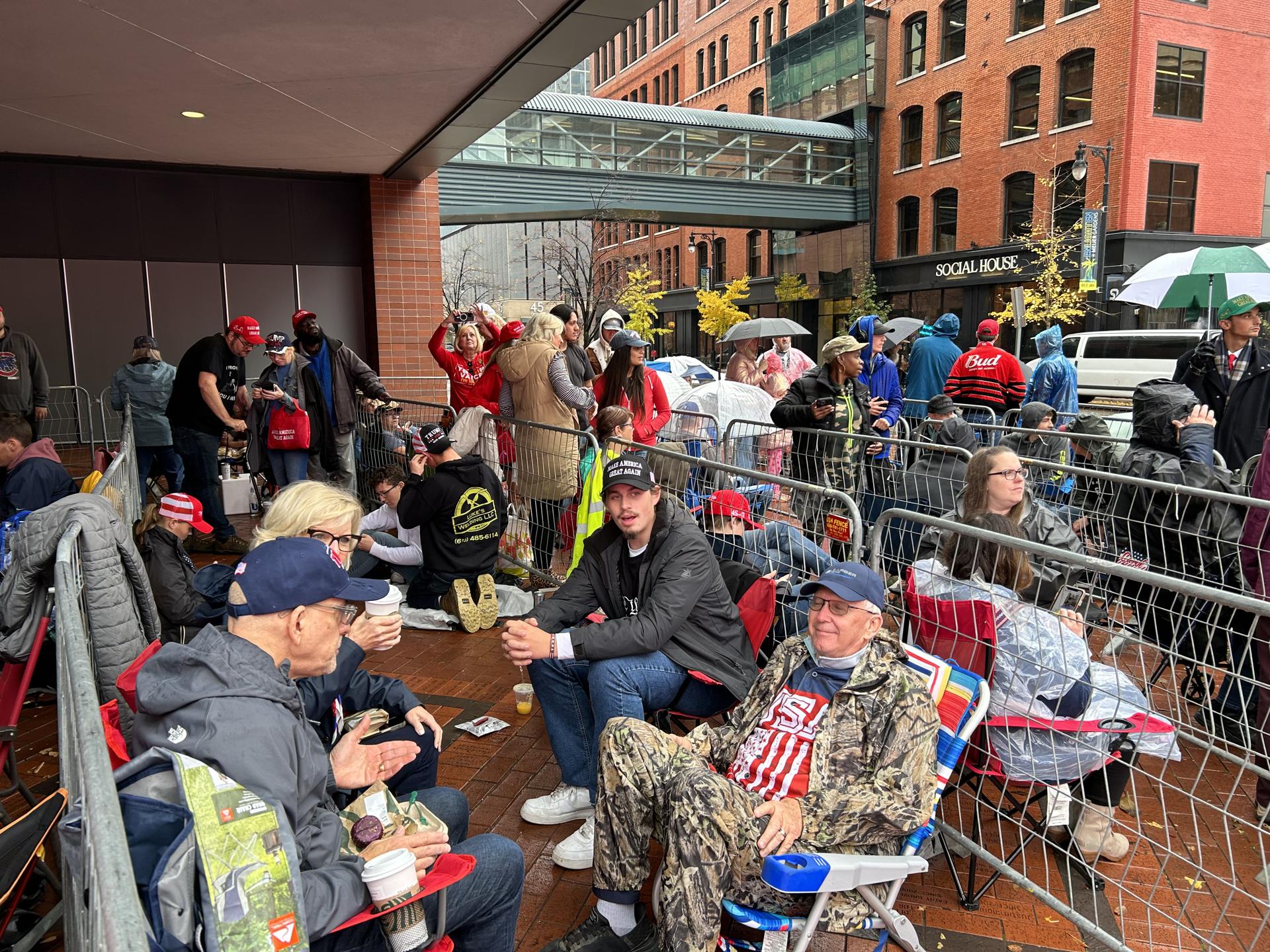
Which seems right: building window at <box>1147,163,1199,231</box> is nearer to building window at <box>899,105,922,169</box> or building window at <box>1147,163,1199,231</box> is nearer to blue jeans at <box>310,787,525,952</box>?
building window at <box>899,105,922,169</box>

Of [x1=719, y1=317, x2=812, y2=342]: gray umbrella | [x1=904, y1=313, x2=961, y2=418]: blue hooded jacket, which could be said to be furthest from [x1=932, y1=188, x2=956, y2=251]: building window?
[x1=904, y1=313, x2=961, y2=418]: blue hooded jacket

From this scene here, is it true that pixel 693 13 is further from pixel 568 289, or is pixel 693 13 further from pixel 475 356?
pixel 475 356

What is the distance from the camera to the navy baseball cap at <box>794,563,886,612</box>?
2.80 meters

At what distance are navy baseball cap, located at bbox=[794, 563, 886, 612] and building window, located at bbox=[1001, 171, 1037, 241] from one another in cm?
2796

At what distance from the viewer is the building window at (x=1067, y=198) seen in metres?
25.9

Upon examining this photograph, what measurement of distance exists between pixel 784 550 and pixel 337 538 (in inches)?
86.5

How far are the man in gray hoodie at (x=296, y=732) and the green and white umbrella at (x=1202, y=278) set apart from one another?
9374 mm

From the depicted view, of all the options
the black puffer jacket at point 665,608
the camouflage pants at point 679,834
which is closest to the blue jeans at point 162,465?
the black puffer jacket at point 665,608

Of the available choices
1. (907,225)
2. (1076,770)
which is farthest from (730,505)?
(907,225)

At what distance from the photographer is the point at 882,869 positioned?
2490mm

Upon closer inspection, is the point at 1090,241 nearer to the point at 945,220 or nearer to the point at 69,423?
the point at 945,220

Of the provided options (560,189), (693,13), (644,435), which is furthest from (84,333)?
(693,13)

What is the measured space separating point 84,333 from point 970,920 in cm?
1228

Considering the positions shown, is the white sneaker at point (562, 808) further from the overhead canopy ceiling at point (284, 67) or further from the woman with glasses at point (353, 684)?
the overhead canopy ceiling at point (284, 67)
